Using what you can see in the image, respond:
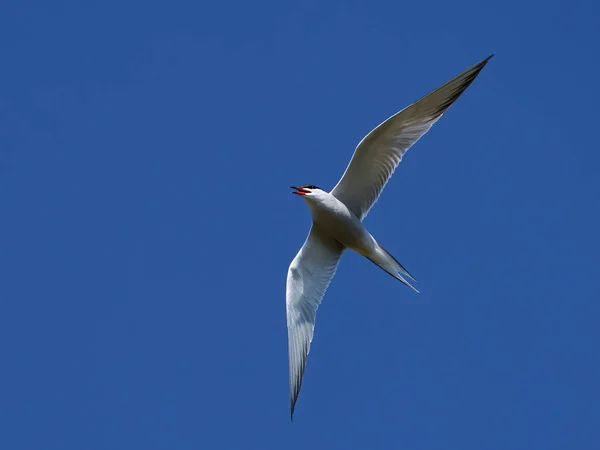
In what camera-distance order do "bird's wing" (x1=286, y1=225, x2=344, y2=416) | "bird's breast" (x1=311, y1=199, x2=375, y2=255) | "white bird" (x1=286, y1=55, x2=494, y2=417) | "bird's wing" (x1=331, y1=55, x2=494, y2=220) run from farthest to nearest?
1. "bird's wing" (x1=286, y1=225, x2=344, y2=416)
2. "bird's breast" (x1=311, y1=199, x2=375, y2=255)
3. "white bird" (x1=286, y1=55, x2=494, y2=417)
4. "bird's wing" (x1=331, y1=55, x2=494, y2=220)

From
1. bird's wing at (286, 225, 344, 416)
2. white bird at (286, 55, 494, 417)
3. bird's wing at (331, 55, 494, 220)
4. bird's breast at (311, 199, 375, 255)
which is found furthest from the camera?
bird's wing at (286, 225, 344, 416)

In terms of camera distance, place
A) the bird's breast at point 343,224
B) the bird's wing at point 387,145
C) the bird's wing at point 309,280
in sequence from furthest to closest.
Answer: the bird's wing at point 309,280 → the bird's breast at point 343,224 → the bird's wing at point 387,145

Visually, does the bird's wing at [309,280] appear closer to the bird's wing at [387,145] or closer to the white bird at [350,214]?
the white bird at [350,214]

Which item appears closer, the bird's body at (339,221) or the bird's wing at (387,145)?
the bird's wing at (387,145)

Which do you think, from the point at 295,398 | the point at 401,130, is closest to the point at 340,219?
the point at 401,130

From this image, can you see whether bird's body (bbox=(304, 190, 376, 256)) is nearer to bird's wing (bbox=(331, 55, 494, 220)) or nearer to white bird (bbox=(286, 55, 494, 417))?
white bird (bbox=(286, 55, 494, 417))

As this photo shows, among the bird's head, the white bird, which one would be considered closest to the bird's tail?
the white bird

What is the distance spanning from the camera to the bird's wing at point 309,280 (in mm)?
10820

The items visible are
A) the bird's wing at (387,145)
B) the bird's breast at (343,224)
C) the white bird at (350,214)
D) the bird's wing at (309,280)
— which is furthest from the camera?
the bird's wing at (309,280)

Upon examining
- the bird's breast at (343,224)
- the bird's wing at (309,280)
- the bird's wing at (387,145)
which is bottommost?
the bird's wing at (309,280)

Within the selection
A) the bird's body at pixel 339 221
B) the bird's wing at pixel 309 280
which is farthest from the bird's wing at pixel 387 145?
the bird's wing at pixel 309 280

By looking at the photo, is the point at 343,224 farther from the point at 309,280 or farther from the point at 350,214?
the point at 309,280

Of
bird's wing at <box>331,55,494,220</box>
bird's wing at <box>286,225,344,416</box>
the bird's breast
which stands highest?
bird's wing at <box>331,55,494,220</box>

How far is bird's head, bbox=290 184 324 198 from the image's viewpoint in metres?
10.6
